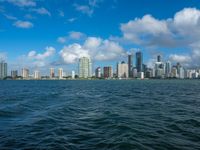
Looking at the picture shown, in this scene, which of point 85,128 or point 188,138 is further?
point 85,128

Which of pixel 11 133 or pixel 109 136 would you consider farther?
pixel 11 133

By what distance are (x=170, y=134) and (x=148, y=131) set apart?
1746 millimetres

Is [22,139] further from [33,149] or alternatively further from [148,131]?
[148,131]

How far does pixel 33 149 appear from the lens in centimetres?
1411

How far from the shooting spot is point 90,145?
14984mm

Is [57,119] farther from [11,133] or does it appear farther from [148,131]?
[148,131]

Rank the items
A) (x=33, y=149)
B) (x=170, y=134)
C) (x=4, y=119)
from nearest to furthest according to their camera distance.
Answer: (x=33, y=149) → (x=170, y=134) → (x=4, y=119)

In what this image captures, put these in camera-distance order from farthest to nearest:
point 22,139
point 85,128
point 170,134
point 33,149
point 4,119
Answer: point 4,119, point 85,128, point 170,134, point 22,139, point 33,149

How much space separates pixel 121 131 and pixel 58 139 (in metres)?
5.16

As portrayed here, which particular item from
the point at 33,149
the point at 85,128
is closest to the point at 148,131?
the point at 85,128

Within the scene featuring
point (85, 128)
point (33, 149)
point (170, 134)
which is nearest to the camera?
point (33, 149)

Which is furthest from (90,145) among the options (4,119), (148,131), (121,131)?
(4,119)

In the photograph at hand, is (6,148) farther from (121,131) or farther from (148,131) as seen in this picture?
(148,131)

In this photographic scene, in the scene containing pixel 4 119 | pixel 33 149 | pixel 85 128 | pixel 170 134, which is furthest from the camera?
pixel 4 119
